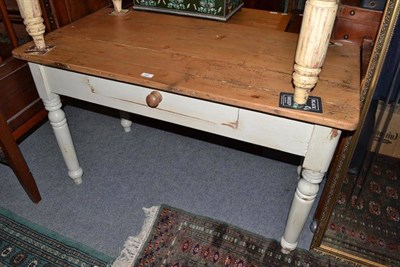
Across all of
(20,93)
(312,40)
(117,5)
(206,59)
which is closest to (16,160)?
(20,93)

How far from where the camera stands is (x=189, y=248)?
1435 millimetres

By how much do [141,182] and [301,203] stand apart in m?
0.87

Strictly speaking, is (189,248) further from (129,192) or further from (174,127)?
(174,127)

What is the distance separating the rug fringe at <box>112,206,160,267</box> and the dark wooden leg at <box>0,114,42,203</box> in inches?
20.8

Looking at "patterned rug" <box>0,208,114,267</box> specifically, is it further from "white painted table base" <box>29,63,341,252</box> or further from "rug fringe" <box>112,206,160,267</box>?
"white painted table base" <box>29,63,341,252</box>

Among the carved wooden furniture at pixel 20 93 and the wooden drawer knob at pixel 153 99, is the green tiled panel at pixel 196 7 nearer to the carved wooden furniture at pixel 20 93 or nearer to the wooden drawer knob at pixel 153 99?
the carved wooden furniture at pixel 20 93

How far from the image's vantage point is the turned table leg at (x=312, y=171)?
3.22 feet

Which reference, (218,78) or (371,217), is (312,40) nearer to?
(218,78)

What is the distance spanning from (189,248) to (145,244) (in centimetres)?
19

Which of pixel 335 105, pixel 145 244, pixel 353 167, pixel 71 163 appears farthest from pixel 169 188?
pixel 335 105

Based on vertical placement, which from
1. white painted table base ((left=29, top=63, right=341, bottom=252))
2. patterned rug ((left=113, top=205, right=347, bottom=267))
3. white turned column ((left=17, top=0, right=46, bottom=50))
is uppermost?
white turned column ((left=17, top=0, right=46, bottom=50))

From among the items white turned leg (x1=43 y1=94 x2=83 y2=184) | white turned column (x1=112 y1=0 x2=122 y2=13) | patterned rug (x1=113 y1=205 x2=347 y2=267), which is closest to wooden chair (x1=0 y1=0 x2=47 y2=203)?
white turned leg (x1=43 y1=94 x2=83 y2=184)

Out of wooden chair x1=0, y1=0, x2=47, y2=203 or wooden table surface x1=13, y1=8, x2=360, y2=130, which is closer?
wooden table surface x1=13, y1=8, x2=360, y2=130

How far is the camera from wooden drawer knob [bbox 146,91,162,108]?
3.56 feet
